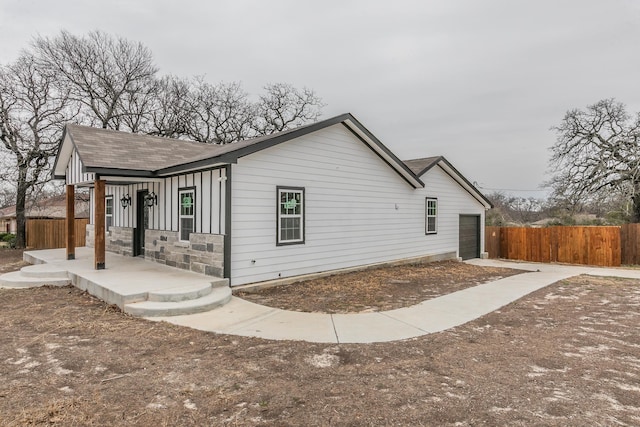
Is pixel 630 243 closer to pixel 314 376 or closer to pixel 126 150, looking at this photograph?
pixel 314 376

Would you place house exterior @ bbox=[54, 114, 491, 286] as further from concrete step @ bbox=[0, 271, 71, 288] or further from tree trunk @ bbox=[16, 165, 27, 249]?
tree trunk @ bbox=[16, 165, 27, 249]

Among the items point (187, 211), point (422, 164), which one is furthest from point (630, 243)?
point (187, 211)

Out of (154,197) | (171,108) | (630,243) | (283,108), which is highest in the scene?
(283,108)

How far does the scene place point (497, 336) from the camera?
502 centimetres

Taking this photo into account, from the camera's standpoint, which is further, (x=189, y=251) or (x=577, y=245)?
(x=577, y=245)

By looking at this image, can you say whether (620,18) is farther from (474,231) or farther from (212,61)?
(212,61)

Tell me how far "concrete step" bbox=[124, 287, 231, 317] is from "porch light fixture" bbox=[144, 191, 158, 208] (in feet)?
15.2

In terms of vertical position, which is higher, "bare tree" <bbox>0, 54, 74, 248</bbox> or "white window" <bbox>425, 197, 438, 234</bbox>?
"bare tree" <bbox>0, 54, 74, 248</bbox>

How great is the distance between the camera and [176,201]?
921 centimetres

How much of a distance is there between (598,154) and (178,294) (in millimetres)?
22272

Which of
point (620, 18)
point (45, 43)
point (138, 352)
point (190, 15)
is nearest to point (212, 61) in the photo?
point (45, 43)

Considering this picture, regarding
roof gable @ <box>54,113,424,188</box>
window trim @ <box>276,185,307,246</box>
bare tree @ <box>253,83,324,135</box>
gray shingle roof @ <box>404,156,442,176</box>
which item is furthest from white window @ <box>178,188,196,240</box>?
bare tree @ <box>253,83,324,135</box>

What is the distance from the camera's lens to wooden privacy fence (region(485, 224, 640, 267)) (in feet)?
44.2

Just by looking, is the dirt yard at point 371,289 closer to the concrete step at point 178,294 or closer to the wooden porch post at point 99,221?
the concrete step at point 178,294
